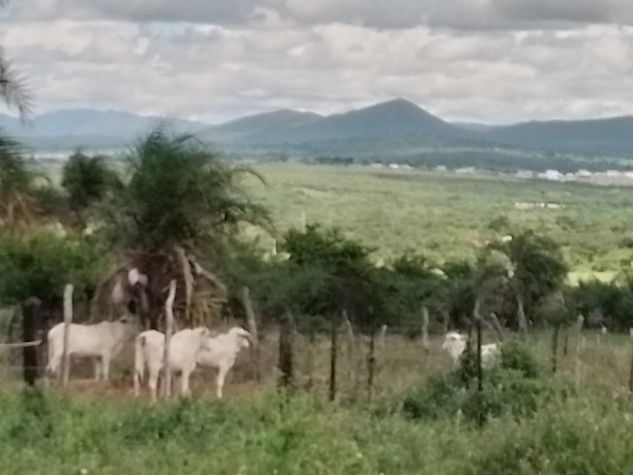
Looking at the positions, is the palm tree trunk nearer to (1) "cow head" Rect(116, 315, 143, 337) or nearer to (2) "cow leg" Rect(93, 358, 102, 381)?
(1) "cow head" Rect(116, 315, 143, 337)

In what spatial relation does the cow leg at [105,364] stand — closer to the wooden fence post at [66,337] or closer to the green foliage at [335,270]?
the wooden fence post at [66,337]

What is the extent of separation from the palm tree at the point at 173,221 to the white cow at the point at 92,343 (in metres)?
0.63

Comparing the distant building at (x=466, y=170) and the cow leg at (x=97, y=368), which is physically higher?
the distant building at (x=466, y=170)

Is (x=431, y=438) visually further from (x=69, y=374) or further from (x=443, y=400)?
(x=69, y=374)

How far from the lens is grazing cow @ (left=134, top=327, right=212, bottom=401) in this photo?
1363 cm

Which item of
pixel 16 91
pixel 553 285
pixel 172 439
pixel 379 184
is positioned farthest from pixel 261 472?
pixel 379 184

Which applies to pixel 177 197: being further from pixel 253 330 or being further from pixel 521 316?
pixel 521 316

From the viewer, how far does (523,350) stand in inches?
Answer: 566

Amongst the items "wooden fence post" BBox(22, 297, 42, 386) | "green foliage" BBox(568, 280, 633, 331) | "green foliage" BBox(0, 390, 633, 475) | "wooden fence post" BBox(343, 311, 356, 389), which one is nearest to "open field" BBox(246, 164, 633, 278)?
"green foliage" BBox(568, 280, 633, 331)

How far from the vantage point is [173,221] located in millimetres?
15695

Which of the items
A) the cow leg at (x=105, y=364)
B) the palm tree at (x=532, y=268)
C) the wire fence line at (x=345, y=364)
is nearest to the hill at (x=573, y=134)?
the palm tree at (x=532, y=268)

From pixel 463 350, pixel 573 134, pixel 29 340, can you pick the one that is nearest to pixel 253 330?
pixel 463 350

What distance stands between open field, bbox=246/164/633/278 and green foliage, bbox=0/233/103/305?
280 inches

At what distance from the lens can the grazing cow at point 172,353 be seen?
13.6 m
